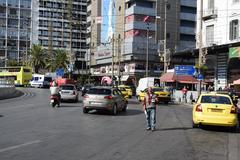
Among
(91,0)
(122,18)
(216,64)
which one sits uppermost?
(91,0)

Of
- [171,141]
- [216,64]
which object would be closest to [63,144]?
[171,141]

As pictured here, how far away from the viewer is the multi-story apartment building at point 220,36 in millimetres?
43875

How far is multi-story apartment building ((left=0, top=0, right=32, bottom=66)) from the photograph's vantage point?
14650 centimetres

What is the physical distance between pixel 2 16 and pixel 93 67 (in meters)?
57.0

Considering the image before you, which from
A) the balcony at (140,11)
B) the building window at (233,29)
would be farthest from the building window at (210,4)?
the balcony at (140,11)

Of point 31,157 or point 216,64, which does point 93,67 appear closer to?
point 216,64

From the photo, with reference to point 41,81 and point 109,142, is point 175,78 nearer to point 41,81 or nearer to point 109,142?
point 41,81

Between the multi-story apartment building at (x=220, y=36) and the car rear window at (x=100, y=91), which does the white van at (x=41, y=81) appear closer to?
the multi-story apartment building at (x=220, y=36)

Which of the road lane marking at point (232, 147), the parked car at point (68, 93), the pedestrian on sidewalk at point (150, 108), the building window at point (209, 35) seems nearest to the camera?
the road lane marking at point (232, 147)

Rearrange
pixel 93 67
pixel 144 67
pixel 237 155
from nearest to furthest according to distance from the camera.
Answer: pixel 237 155, pixel 144 67, pixel 93 67

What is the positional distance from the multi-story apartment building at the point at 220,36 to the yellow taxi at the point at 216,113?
973 inches

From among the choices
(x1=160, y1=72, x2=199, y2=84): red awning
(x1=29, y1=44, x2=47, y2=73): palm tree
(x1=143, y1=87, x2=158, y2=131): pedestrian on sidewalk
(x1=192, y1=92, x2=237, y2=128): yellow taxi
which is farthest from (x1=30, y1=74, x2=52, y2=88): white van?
(x1=143, y1=87, x2=158, y2=131): pedestrian on sidewalk

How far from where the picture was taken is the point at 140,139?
1349cm

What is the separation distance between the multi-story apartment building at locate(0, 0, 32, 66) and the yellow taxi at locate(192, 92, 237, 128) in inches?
5166
